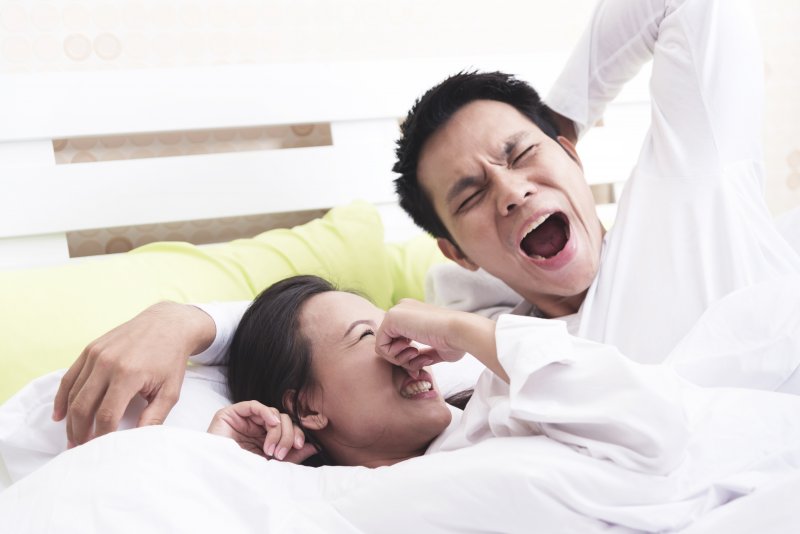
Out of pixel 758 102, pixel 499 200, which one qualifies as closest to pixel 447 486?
pixel 499 200

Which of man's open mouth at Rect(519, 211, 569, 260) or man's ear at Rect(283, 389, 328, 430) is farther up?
man's open mouth at Rect(519, 211, 569, 260)

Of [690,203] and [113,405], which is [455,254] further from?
[113,405]

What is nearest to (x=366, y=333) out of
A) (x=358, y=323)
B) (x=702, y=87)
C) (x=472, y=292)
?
(x=358, y=323)

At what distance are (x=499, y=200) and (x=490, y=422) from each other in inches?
21.7

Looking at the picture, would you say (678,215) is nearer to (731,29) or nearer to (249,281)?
(731,29)

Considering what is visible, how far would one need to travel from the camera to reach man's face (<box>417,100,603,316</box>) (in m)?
1.39

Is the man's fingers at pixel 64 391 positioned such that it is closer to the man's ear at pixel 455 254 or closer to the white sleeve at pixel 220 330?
the white sleeve at pixel 220 330

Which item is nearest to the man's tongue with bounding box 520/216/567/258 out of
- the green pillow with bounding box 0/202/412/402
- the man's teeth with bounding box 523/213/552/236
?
the man's teeth with bounding box 523/213/552/236

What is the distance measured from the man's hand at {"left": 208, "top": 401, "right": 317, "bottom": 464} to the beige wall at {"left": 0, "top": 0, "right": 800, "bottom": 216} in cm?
107

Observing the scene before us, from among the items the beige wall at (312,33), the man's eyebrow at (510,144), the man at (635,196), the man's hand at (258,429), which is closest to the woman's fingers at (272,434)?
the man's hand at (258,429)

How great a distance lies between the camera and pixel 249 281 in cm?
159

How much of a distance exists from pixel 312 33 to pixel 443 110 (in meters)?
0.76

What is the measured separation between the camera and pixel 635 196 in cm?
148

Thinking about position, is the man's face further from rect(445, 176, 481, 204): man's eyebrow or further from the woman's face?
the woman's face
